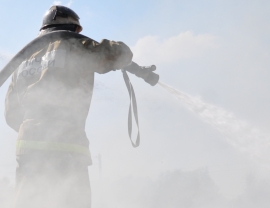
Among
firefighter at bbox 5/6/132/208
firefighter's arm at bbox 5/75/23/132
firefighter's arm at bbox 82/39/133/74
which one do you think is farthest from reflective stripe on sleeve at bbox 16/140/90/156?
firefighter's arm at bbox 82/39/133/74

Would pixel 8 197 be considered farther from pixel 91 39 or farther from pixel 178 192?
pixel 178 192

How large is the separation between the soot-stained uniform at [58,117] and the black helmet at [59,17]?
1.06ft

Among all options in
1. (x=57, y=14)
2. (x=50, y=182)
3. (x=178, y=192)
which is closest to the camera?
(x=50, y=182)

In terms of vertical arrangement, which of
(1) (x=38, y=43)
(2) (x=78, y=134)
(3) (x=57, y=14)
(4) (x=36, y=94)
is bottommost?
(2) (x=78, y=134)

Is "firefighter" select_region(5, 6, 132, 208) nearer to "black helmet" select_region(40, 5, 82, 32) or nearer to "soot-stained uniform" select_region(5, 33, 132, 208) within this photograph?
"soot-stained uniform" select_region(5, 33, 132, 208)

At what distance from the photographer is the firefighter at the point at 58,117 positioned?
253cm

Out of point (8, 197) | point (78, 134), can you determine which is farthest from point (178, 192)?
point (78, 134)

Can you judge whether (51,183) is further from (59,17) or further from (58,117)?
(59,17)

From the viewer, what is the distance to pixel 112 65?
2.71 m

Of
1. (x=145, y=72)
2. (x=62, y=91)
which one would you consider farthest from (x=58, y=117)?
(x=145, y=72)

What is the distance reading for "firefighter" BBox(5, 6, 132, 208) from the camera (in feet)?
8.30

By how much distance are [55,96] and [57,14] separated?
30.5 inches

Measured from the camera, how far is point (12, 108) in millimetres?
2932

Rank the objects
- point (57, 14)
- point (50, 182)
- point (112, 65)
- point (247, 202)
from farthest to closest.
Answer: point (247, 202) → point (57, 14) → point (112, 65) → point (50, 182)
